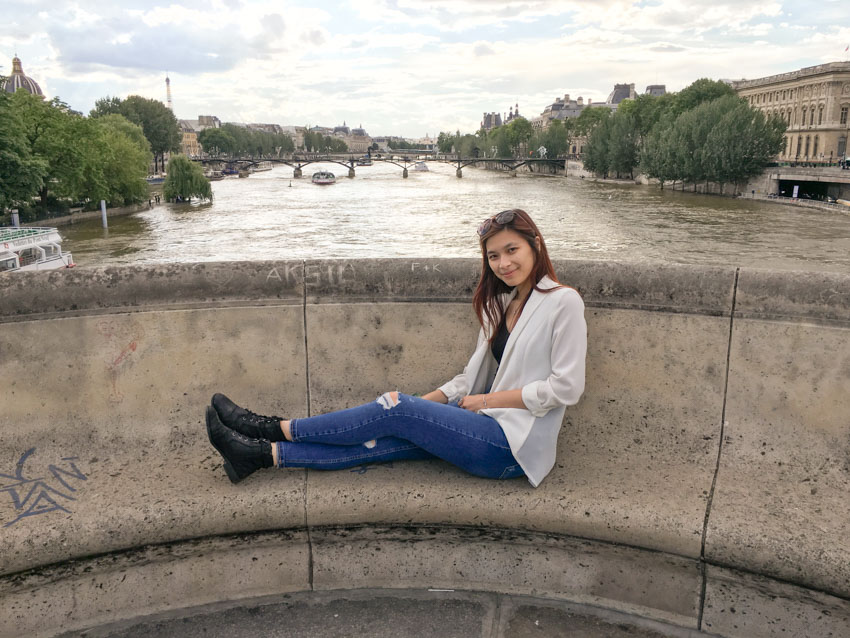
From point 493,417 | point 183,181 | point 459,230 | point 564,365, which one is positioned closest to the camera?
point 564,365

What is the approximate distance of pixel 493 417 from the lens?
2334mm

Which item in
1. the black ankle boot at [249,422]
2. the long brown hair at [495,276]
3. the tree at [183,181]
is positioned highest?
the long brown hair at [495,276]

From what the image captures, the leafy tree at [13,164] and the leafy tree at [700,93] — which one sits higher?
the leafy tree at [700,93]

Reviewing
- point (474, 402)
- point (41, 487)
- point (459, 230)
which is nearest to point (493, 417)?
point (474, 402)

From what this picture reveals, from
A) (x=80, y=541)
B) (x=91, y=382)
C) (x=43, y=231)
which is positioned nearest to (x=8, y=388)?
(x=91, y=382)

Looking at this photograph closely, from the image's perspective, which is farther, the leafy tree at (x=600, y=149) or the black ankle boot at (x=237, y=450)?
the leafy tree at (x=600, y=149)

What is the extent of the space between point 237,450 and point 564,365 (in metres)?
1.07

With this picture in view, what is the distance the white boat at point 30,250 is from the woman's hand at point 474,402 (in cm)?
2182

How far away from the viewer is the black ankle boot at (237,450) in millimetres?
2328

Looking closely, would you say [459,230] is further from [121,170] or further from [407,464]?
[407,464]

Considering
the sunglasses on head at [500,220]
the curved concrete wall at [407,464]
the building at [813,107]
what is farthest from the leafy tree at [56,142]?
the building at [813,107]

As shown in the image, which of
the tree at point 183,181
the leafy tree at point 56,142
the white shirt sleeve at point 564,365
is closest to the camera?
the white shirt sleeve at point 564,365

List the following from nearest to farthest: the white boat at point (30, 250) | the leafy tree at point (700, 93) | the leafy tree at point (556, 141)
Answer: the white boat at point (30, 250)
the leafy tree at point (700, 93)
the leafy tree at point (556, 141)

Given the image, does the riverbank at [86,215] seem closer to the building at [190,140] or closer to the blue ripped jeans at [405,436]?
the blue ripped jeans at [405,436]
